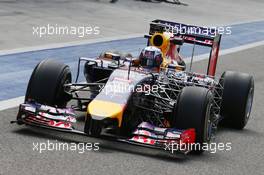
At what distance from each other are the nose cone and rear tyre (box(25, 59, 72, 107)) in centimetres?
80

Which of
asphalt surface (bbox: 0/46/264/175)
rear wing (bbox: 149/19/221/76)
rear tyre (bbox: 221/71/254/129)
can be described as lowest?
asphalt surface (bbox: 0/46/264/175)

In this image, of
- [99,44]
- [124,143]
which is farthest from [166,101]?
[99,44]

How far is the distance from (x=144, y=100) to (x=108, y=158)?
132 cm

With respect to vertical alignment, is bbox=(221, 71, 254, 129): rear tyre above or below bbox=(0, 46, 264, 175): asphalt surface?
above

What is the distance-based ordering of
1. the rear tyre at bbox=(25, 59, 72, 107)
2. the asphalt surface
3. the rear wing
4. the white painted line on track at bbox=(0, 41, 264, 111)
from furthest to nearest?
the rear wing
the white painted line on track at bbox=(0, 41, 264, 111)
the rear tyre at bbox=(25, 59, 72, 107)
the asphalt surface

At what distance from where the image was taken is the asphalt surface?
23.2 ft

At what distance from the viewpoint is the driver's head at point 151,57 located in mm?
9211

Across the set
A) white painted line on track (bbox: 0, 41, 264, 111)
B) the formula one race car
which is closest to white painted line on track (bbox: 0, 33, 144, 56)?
white painted line on track (bbox: 0, 41, 264, 111)

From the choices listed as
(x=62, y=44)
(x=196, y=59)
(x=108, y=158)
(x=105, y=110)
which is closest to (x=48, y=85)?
(x=105, y=110)

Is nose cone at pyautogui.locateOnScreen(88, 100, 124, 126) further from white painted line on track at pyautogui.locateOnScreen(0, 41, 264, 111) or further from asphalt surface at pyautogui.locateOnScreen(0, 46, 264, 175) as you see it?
white painted line on track at pyautogui.locateOnScreen(0, 41, 264, 111)

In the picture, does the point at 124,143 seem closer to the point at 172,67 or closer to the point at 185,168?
the point at 185,168

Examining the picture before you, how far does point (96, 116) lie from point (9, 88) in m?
3.83

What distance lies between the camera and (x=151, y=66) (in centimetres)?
923

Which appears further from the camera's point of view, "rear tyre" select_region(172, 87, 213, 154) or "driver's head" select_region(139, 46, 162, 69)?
"driver's head" select_region(139, 46, 162, 69)
